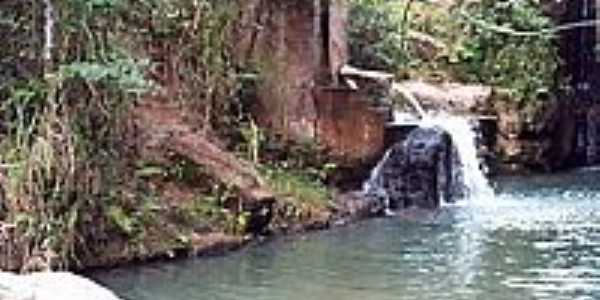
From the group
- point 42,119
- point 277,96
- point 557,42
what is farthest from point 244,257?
point 557,42

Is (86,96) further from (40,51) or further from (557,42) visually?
(557,42)

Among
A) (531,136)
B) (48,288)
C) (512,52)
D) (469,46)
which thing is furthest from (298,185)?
(469,46)

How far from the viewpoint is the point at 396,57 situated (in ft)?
69.1

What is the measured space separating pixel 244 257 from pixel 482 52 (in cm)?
1158

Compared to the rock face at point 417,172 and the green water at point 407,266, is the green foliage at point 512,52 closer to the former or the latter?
the rock face at point 417,172

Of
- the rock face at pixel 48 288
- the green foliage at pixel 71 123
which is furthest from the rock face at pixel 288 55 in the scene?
the rock face at pixel 48 288

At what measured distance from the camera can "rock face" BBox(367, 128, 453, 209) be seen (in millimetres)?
15078

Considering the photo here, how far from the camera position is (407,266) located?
10484 mm

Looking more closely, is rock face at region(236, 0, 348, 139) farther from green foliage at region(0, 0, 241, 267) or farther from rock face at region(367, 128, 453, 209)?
green foliage at region(0, 0, 241, 267)

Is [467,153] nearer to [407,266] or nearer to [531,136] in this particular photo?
[531,136]

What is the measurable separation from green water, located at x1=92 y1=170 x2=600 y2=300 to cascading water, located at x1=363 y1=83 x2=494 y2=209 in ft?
4.34

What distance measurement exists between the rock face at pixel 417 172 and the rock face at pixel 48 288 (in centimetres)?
907

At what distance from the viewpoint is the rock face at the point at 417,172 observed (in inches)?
594

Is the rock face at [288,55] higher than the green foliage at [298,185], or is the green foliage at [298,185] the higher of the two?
the rock face at [288,55]
